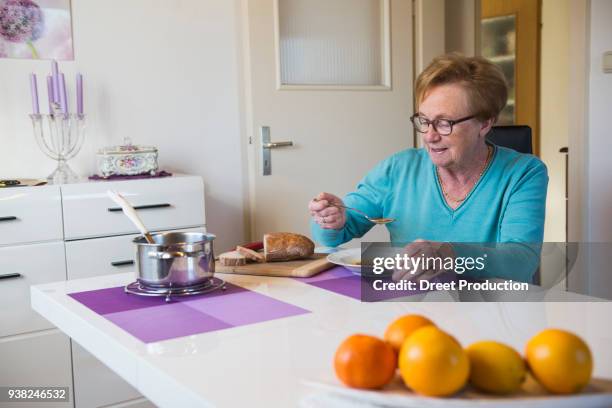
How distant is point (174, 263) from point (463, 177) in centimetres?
84

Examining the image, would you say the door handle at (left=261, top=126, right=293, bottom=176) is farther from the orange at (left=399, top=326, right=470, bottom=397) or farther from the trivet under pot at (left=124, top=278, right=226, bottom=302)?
the orange at (left=399, top=326, right=470, bottom=397)

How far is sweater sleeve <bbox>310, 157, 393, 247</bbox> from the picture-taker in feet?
6.40

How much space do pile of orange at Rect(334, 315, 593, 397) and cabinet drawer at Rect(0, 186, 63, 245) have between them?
1.97 m

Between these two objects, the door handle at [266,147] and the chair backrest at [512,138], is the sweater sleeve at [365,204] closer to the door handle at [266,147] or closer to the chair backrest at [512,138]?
the chair backrest at [512,138]

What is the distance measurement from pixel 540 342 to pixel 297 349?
404 millimetres

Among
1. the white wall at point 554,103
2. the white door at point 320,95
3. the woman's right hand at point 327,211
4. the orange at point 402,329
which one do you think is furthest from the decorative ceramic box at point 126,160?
the white wall at point 554,103

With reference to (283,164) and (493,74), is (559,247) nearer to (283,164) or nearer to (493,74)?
(283,164)

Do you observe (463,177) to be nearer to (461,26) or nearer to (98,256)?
(98,256)

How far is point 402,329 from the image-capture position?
0.87m

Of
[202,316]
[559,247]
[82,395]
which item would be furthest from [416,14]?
[202,316]

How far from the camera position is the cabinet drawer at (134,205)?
2.59m

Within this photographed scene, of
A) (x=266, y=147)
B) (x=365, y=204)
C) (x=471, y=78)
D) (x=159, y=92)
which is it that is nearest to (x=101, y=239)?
(x=159, y=92)

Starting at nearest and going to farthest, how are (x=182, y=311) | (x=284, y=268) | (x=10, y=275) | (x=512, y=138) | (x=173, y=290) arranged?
(x=182, y=311) → (x=173, y=290) → (x=284, y=268) → (x=512, y=138) → (x=10, y=275)

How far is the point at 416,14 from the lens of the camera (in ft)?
12.2
